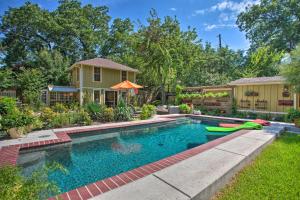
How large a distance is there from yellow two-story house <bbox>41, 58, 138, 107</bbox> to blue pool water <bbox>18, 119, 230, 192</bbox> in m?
8.26

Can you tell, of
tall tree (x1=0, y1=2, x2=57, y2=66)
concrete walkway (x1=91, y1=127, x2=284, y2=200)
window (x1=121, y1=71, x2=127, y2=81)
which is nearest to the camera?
concrete walkway (x1=91, y1=127, x2=284, y2=200)

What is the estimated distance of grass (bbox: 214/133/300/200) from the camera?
119 inches

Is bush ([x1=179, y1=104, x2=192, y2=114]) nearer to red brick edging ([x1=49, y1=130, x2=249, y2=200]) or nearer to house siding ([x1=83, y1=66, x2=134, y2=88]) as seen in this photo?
house siding ([x1=83, y1=66, x2=134, y2=88])

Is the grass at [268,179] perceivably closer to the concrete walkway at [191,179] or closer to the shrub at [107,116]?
the concrete walkway at [191,179]

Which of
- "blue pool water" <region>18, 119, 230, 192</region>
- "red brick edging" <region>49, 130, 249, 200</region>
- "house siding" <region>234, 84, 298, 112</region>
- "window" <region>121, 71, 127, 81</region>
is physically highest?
"window" <region>121, 71, 127, 81</region>

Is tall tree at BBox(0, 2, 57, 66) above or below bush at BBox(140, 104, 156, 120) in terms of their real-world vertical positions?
above

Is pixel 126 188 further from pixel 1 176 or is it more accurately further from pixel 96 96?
pixel 96 96

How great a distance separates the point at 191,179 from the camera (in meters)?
3.31

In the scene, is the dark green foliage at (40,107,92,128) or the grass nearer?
the grass

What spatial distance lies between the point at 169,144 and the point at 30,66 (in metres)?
22.0

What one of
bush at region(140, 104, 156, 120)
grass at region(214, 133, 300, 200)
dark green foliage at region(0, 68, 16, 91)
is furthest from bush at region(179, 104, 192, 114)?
dark green foliage at region(0, 68, 16, 91)

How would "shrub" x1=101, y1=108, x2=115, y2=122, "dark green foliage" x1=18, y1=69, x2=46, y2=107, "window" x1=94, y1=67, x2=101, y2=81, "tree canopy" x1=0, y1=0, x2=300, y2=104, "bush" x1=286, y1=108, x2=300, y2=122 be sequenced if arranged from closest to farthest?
"bush" x1=286, y1=108, x2=300, y2=122 → "shrub" x1=101, y1=108, x2=115, y2=122 → "dark green foliage" x1=18, y1=69, x2=46, y2=107 → "window" x1=94, y1=67, x2=101, y2=81 → "tree canopy" x1=0, y1=0, x2=300, y2=104

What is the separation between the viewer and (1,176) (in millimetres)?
2244

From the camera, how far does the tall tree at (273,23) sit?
79.3 ft
